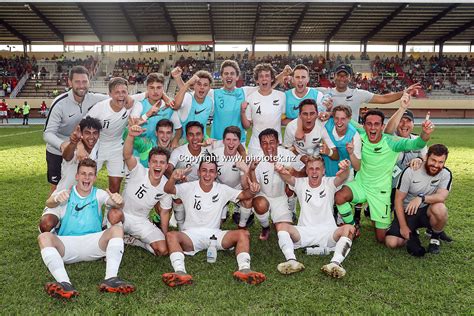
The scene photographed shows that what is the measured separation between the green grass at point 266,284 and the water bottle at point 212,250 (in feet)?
0.28

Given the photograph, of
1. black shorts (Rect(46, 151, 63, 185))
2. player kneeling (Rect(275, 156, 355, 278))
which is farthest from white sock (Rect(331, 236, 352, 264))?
black shorts (Rect(46, 151, 63, 185))

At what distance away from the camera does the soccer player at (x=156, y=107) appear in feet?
17.9

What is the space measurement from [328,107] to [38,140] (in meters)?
14.0

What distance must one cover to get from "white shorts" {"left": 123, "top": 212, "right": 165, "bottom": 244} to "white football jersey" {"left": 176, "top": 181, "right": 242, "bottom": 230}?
0.33m

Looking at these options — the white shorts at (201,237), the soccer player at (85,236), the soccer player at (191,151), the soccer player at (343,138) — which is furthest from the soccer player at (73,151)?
the soccer player at (343,138)

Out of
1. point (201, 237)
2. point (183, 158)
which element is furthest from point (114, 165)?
point (201, 237)

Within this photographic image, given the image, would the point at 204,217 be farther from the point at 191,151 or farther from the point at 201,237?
the point at 191,151

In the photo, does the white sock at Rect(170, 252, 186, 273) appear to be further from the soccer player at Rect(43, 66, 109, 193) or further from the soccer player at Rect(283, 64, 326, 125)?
the soccer player at Rect(283, 64, 326, 125)

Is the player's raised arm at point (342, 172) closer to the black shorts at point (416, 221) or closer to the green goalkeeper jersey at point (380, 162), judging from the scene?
the green goalkeeper jersey at point (380, 162)

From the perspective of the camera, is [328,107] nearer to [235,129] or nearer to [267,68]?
[267,68]

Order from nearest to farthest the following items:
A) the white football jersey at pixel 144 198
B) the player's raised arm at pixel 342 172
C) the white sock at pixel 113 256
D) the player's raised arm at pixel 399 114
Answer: the white sock at pixel 113 256 < the player's raised arm at pixel 342 172 < the white football jersey at pixel 144 198 < the player's raised arm at pixel 399 114

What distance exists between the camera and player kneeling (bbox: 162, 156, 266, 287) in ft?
13.8

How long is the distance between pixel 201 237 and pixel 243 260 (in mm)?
621

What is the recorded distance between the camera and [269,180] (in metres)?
5.26
